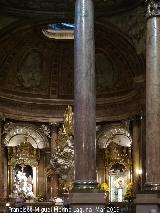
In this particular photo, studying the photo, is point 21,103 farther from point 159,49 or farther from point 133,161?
point 159,49

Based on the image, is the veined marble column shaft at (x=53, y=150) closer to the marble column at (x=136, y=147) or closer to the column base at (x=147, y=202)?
the marble column at (x=136, y=147)

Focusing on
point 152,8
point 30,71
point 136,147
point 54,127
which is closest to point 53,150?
point 54,127

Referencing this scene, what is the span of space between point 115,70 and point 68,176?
22.3ft

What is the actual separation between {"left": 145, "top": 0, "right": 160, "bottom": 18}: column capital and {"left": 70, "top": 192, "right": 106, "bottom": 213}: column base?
7.93m

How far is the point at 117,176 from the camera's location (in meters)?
33.2

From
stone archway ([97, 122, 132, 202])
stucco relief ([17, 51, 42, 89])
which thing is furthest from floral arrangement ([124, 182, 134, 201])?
A: stucco relief ([17, 51, 42, 89])

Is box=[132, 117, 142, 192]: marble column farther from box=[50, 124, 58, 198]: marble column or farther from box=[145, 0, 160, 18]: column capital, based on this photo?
box=[145, 0, 160, 18]: column capital

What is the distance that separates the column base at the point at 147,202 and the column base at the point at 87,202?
2858mm

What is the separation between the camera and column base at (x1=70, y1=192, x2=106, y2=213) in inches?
730

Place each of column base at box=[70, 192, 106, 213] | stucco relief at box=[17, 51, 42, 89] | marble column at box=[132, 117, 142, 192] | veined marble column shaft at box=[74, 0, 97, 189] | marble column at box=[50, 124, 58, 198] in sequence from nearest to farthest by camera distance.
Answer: column base at box=[70, 192, 106, 213] → veined marble column shaft at box=[74, 0, 97, 189] → marble column at box=[132, 117, 142, 192] → marble column at box=[50, 124, 58, 198] → stucco relief at box=[17, 51, 42, 89]

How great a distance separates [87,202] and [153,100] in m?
5.16

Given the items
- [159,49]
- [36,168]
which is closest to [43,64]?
[36,168]

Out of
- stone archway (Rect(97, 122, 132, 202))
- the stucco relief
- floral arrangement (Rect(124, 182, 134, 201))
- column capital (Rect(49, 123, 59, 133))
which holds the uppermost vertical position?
the stucco relief

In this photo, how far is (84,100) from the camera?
1948 cm
